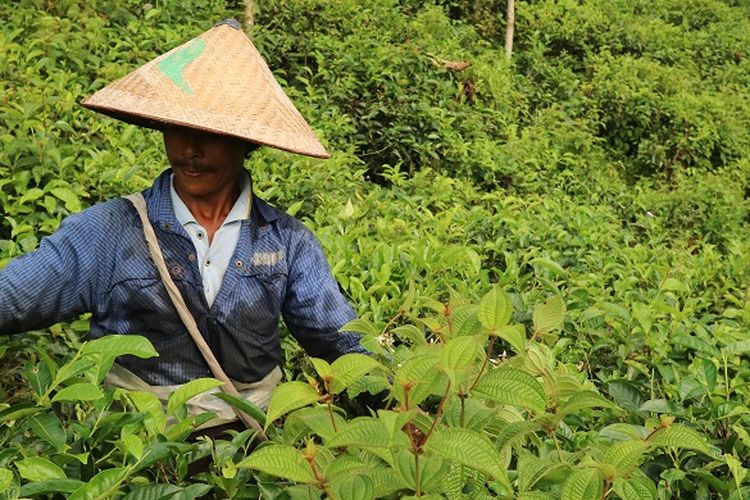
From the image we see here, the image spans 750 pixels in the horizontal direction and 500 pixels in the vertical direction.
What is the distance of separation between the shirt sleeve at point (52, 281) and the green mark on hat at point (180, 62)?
1.17 ft

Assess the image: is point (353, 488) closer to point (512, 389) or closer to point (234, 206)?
point (512, 389)

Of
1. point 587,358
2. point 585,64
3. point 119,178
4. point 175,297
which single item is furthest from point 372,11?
point 175,297

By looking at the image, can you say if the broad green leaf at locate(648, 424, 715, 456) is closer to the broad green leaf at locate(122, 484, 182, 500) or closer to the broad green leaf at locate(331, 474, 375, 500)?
the broad green leaf at locate(331, 474, 375, 500)

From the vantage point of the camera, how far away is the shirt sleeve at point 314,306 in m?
2.04

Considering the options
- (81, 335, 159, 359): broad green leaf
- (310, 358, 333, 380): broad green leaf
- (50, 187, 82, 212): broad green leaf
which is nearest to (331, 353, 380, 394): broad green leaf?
(310, 358, 333, 380): broad green leaf

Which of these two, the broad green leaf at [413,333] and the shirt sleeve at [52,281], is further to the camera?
the shirt sleeve at [52,281]

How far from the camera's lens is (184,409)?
1.41m

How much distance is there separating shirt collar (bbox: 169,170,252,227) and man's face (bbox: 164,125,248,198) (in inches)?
0.9

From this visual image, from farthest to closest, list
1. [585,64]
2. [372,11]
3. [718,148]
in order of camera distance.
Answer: [585,64]
[718,148]
[372,11]

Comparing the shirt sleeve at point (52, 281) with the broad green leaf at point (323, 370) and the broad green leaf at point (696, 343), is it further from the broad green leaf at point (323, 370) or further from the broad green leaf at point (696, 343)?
the broad green leaf at point (696, 343)

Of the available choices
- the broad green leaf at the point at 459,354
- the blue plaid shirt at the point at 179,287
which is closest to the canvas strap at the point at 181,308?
the blue plaid shirt at the point at 179,287

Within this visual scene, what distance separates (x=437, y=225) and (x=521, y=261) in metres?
0.44

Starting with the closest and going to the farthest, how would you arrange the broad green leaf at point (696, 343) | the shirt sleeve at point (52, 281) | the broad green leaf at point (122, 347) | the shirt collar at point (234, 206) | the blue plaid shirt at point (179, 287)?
the broad green leaf at point (122, 347) → the shirt sleeve at point (52, 281) → the blue plaid shirt at point (179, 287) → the shirt collar at point (234, 206) → the broad green leaf at point (696, 343)

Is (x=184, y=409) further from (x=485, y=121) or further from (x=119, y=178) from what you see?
(x=485, y=121)
